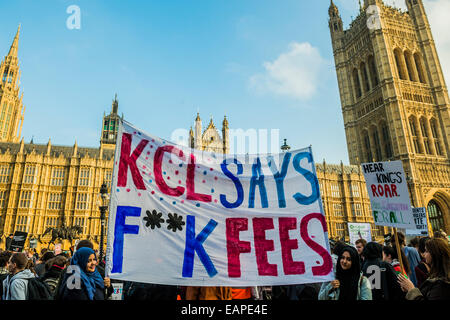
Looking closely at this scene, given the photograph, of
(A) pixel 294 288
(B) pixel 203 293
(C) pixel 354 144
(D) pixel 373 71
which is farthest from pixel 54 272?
(D) pixel 373 71

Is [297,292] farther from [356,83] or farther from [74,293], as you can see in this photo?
[356,83]

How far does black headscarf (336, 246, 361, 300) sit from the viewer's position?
10.1 feet

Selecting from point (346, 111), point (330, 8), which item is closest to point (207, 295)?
point (346, 111)

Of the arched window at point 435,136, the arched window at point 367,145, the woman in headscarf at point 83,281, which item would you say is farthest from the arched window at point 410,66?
the woman in headscarf at point 83,281

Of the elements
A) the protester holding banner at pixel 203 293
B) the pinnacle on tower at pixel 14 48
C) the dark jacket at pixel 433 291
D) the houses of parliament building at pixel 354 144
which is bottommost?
the protester holding banner at pixel 203 293

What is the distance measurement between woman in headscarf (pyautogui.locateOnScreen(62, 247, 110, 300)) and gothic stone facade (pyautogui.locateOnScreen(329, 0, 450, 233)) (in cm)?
4435

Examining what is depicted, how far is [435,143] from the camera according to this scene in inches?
1710

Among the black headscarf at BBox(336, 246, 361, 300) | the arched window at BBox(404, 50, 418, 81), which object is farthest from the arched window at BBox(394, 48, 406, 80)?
the black headscarf at BBox(336, 246, 361, 300)

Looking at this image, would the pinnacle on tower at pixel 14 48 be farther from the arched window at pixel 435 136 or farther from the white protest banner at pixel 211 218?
the arched window at pixel 435 136

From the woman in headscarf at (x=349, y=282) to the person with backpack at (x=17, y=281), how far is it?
3.54 meters

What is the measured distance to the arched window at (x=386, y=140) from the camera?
43406 millimetres

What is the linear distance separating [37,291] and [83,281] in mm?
846

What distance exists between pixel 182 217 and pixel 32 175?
3921cm

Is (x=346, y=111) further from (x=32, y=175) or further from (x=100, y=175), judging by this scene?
(x=32, y=175)
